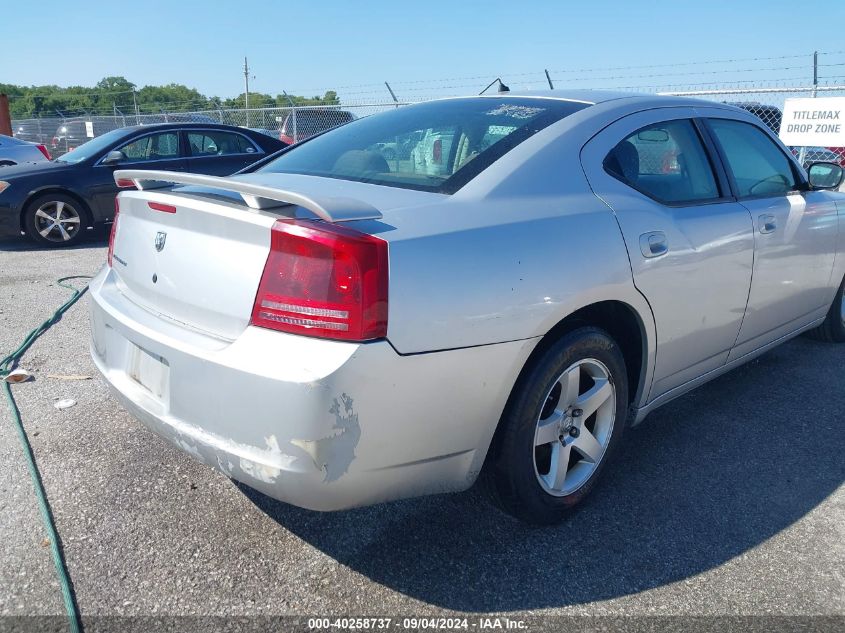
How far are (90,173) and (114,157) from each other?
1.15 ft

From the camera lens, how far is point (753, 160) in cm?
365

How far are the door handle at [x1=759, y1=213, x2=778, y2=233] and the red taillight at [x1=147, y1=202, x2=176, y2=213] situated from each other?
261 centimetres

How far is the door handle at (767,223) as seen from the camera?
131 inches

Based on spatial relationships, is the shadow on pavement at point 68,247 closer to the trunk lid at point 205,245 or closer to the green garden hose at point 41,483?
the green garden hose at point 41,483

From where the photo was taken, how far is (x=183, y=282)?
2.24 m

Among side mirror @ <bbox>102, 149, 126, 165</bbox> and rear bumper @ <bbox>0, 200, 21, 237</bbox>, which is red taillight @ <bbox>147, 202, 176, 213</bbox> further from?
rear bumper @ <bbox>0, 200, 21, 237</bbox>

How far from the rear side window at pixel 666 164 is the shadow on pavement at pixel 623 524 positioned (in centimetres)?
116

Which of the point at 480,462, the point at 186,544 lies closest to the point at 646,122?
the point at 480,462

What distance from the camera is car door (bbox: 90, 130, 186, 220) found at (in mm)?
8422

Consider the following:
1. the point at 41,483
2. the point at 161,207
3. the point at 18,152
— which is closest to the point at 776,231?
the point at 161,207

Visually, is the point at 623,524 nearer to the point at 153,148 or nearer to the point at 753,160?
the point at 753,160

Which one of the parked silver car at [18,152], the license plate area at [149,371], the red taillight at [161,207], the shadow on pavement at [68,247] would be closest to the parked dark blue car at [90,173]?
the shadow on pavement at [68,247]

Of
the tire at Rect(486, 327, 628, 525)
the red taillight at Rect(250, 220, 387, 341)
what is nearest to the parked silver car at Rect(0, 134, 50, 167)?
the red taillight at Rect(250, 220, 387, 341)

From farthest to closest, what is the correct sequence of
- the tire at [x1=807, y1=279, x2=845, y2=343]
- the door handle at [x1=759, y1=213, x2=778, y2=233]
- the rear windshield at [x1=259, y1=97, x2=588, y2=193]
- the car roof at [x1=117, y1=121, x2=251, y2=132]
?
the car roof at [x1=117, y1=121, x2=251, y2=132] < the tire at [x1=807, y1=279, x2=845, y2=343] < the door handle at [x1=759, y1=213, x2=778, y2=233] < the rear windshield at [x1=259, y1=97, x2=588, y2=193]
